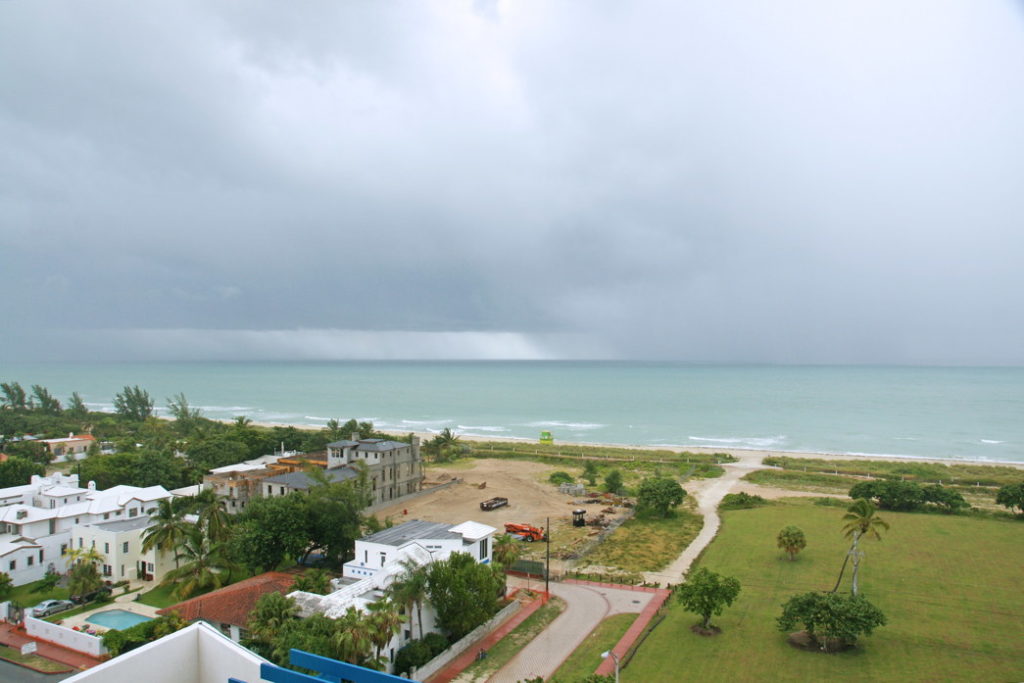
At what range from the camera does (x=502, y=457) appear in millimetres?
89188

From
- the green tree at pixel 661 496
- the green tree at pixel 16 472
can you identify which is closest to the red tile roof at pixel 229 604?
the green tree at pixel 661 496

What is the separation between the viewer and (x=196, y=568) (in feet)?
116

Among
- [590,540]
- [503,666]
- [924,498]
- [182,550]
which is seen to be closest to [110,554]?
[182,550]

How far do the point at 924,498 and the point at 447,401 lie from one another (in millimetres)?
144250

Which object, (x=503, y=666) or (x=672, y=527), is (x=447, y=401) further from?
(x=503, y=666)

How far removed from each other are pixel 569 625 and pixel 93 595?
1056 inches

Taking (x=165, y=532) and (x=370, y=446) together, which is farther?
(x=370, y=446)

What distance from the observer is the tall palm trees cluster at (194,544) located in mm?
35031

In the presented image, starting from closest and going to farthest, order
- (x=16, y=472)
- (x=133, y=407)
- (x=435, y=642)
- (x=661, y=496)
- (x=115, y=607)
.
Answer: (x=435, y=642)
(x=115, y=607)
(x=661, y=496)
(x=16, y=472)
(x=133, y=407)

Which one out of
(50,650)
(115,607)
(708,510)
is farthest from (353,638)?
(708,510)

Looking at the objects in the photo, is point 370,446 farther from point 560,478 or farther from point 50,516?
point 50,516

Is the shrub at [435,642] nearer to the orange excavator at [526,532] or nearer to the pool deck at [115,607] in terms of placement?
the pool deck at [115,607]

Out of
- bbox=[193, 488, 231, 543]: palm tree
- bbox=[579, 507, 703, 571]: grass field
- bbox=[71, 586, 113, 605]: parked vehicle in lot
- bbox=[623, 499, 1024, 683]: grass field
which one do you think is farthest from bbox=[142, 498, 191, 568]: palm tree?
bbox=[623, 499, 1024, 683]: grass field

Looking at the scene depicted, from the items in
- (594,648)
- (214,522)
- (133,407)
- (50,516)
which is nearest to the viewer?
(594,648)
